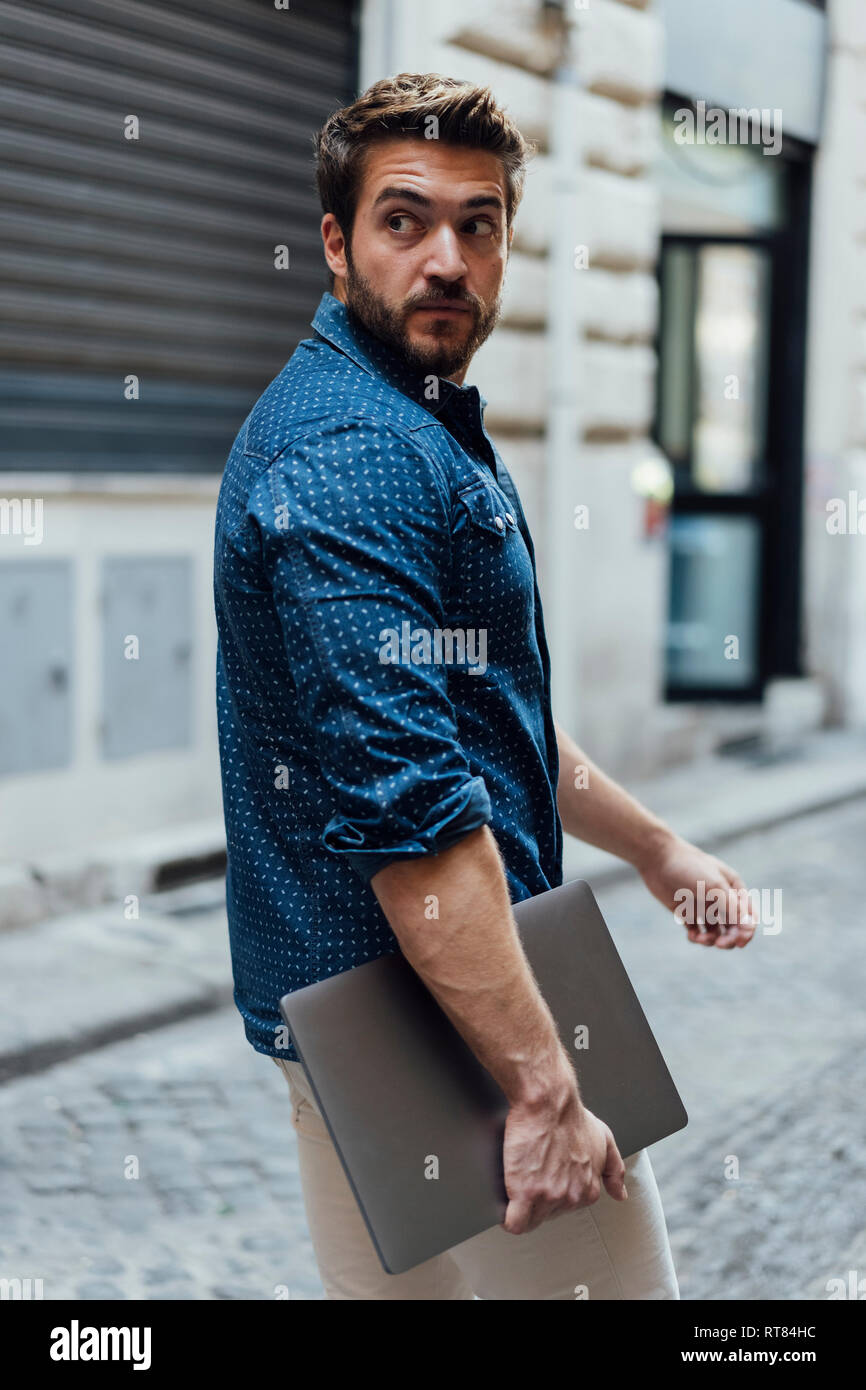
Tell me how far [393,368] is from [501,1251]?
3.33 ft

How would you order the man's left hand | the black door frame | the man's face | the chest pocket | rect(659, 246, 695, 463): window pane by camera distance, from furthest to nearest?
the black door frame, rect(659, 246, 695, 463): window pane, the man's left hand, the man's face, the chest pocket

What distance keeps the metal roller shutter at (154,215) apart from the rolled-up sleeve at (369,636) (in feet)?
13.8

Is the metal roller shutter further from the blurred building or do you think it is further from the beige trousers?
the beige trousers

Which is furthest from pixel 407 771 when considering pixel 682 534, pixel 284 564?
pixel 682 534

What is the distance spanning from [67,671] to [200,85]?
7.64ft

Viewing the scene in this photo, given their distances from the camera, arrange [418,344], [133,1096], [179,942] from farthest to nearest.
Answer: [179,942] < [133,1096] < [418,344]

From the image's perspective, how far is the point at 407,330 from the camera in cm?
169

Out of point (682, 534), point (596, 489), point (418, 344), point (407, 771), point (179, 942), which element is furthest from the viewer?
point (682, 534)

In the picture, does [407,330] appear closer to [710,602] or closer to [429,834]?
[429,834]

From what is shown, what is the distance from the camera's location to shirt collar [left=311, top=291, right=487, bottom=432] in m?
1.69

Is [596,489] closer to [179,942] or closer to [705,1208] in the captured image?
[179,942]

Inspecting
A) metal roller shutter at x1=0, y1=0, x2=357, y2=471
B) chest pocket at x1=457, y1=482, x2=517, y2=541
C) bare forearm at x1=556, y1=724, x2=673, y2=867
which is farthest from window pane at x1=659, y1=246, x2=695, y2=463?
chest pocket at x1=457, y1=482, x2=517, y2=541

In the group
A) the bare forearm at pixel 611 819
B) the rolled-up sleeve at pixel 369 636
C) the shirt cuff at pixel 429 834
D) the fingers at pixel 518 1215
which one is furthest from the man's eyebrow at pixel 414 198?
the fingers at pixel 518 1215

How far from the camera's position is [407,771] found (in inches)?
56.9
